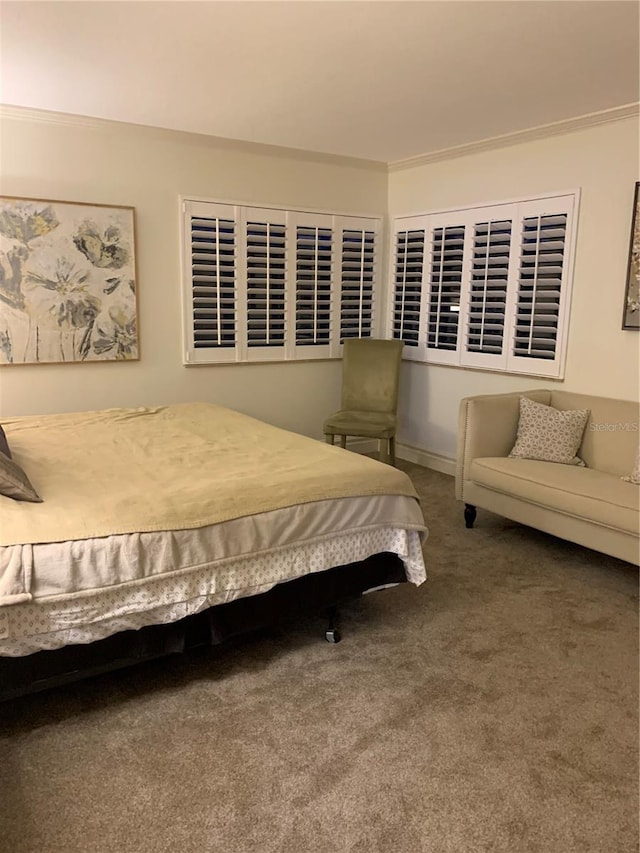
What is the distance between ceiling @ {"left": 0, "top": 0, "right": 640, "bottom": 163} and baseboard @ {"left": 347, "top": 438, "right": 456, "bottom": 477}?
7.94 feet

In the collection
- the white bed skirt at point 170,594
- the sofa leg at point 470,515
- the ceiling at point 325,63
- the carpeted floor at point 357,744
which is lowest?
the carpeted floor at point 357,744

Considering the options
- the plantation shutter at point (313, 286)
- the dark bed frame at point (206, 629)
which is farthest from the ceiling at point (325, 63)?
the dark bed frame at point (206, 629)

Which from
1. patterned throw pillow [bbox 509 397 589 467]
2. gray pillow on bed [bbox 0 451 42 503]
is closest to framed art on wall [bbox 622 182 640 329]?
patterned throw pillow [bbox 509 397 589 467]

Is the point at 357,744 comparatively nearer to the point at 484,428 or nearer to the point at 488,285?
the point at 484,428

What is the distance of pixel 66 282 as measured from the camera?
13.7 ft

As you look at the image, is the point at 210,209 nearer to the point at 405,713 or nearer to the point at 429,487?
the point at 429,487

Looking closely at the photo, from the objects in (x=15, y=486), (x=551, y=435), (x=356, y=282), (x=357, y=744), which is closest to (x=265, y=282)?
(x=356, y=282)

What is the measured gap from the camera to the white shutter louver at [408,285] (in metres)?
5.21

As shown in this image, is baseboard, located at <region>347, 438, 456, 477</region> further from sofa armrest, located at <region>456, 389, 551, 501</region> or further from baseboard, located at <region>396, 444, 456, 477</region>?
sofa armrest, located at <region>456, 389, 551, 501</region>

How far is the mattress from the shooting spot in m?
1.92

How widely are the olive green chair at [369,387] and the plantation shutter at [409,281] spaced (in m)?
0.31

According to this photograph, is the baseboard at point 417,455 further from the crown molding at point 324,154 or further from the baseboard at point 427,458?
the crown molding at point 324,154

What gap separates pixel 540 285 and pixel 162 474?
9.55 ft

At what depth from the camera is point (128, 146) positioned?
4250mm
